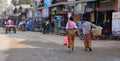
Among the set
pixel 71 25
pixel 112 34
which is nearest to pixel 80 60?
pixel 71 25

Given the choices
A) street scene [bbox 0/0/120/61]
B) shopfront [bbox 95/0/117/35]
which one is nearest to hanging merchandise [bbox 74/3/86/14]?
street scene [bbox 0/0/120/61]

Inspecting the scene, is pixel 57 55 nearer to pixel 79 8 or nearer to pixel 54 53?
pixel 54 53

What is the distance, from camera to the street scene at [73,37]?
1551cm

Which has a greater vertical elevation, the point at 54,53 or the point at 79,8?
the point at 79,8

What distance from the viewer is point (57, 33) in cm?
3488

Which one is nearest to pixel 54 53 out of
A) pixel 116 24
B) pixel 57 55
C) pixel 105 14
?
pixel 57 55

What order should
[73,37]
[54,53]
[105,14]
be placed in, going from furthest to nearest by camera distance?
[105,14]
[73,37]
[54,53]

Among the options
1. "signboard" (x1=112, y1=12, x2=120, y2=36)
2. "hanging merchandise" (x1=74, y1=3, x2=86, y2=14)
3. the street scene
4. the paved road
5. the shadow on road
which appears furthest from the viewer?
"hanging merchandise" (x1=74, y1=3, x2=86, y2=14)

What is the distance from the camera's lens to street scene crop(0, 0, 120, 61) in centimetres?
1551

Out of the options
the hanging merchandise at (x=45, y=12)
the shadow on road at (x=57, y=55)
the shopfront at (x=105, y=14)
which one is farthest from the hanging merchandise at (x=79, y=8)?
the shadow on road at (x=57, y=55)

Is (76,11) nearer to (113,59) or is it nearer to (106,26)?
(106,26)

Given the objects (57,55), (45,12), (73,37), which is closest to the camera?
(57,55)

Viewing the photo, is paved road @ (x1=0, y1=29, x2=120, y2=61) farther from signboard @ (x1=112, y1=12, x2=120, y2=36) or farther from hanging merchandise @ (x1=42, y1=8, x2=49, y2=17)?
hanging merchandise @ (x1=42, y1=8, x2=49, y2=17)

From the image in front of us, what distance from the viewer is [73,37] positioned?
17.1m
